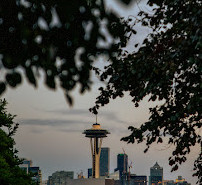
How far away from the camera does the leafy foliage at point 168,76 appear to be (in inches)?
398

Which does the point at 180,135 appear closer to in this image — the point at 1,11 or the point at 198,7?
the point at 198,7

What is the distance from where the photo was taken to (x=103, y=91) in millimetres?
13406

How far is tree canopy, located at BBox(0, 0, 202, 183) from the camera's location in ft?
15.8

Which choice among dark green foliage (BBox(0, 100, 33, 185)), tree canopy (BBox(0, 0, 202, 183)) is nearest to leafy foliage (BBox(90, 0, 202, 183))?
tree canopy (BBox(0, 0, 202, 183))

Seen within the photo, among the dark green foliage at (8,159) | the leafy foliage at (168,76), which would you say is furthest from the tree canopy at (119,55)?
the dark green foliage at (8,159)

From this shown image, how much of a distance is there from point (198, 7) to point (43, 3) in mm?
4882

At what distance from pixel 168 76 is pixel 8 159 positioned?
59.2 feet

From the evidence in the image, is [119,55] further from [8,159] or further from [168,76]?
[8,159]

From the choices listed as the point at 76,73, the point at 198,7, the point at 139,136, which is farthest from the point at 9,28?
the point at 139,136

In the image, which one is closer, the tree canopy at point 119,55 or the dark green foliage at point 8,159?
the tree canopy at point 119,55

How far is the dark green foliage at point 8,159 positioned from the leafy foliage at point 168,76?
1263 cm

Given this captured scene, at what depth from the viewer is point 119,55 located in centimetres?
1310

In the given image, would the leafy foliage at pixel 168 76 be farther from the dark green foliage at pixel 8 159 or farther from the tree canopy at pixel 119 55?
the dark green foliage at pixel 8 159

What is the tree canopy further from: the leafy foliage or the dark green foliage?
the dark green foliage
